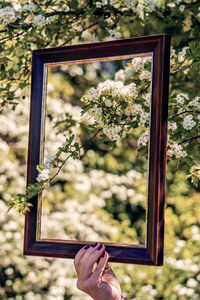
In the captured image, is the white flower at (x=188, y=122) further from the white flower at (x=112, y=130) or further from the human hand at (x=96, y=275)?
the human hand at (x=96, y=275)

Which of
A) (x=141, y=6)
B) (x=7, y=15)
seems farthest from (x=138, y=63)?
(x=7, y=15)

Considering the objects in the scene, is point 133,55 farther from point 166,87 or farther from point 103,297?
point 103,297

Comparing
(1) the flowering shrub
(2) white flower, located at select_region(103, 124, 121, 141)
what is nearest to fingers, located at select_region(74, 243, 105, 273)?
(1) the flowering shrub

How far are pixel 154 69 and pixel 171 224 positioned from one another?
2.30 m

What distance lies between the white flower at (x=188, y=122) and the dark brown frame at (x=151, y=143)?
24cm

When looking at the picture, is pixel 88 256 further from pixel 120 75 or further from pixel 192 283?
pixel 192 283

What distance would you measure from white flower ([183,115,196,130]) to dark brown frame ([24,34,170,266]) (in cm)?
24

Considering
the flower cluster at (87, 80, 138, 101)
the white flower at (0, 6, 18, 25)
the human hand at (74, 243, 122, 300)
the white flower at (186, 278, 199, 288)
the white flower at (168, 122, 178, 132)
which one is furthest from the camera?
the white flower at (186, 278, 199, 288)

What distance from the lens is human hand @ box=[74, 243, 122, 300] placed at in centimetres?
156

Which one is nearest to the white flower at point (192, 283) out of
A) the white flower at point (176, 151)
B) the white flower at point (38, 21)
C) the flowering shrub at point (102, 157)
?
the flowering shrub at point (102, 157)

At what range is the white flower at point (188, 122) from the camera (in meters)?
1.85

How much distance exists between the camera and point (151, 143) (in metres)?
1.65

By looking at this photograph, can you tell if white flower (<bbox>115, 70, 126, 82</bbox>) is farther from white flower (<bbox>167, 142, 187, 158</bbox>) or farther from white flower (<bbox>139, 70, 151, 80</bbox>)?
white flower (<bbox>167, 142, 187, 158</bbox>)

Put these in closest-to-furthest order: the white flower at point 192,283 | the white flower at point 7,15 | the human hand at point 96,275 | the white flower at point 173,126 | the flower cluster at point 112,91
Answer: the human hand at point 96,275
the flower cluster at point 112,91
the white flower at point 173,126
the white flower at point 7,15
the white flower at point 192,283
